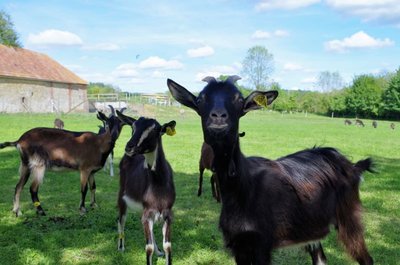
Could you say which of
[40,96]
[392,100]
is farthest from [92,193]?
[392,100]

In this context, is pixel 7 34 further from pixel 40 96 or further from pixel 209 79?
pixel 209 79

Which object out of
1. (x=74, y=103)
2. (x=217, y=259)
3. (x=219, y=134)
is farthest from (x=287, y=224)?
(x=74, y=103)

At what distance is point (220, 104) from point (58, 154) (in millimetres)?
6208

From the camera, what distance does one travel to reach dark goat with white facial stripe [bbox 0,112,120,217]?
8.11 meters

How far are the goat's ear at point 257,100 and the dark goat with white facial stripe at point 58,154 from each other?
5.60m

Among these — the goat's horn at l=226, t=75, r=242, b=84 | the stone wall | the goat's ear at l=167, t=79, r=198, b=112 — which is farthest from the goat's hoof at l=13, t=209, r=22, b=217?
the stone wall

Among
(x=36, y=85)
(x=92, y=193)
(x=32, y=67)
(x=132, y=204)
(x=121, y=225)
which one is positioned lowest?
(x=92, y=193)

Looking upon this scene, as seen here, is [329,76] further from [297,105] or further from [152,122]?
[152,122]

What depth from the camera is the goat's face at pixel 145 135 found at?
5.39 meters

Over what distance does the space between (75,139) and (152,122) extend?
3711 millimetres

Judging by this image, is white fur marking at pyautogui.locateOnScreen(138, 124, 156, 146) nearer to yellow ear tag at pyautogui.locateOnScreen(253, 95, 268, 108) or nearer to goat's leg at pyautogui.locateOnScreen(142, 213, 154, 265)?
goat's leg at pyautogui.locateOnScreen(142, 213, 154, 265)

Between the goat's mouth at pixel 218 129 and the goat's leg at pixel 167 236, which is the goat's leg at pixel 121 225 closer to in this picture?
the goat's leg at pixel 167 236

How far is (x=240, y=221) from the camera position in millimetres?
3498

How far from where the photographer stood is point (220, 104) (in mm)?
3141
